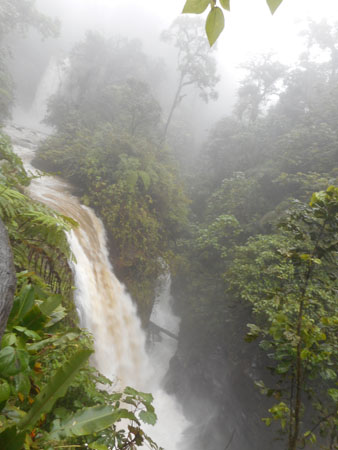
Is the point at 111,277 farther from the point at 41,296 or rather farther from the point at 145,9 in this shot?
the point at 145,9

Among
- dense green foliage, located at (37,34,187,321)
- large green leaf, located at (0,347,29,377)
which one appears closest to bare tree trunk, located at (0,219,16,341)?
large green leaf, located at (0,347,29,377)

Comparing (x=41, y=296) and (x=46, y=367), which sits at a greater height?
(x=41, y=296)

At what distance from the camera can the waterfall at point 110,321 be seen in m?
Answer: 5.22

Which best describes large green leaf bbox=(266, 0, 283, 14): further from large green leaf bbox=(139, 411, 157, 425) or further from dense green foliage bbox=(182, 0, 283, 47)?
large green leaf bbox=(139, 411, 157, 425)

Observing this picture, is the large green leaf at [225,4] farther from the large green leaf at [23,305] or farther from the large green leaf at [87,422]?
the large green leaf at [87,422]

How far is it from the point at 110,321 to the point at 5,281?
Answer: 5.19 meters

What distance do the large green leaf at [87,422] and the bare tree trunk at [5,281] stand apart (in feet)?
2.23

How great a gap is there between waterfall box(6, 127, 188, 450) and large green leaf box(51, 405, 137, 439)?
3601 millimetres

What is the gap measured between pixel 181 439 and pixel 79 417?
654 cm

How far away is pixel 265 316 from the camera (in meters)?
5.46

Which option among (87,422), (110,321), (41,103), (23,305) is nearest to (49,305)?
(23,305)

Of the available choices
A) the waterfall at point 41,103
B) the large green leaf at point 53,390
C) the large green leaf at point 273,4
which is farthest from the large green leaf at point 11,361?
the waterfall at point 41,103

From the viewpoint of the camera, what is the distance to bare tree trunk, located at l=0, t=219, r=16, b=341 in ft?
2.58

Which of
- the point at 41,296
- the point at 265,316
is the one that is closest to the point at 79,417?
the point at 41,296
